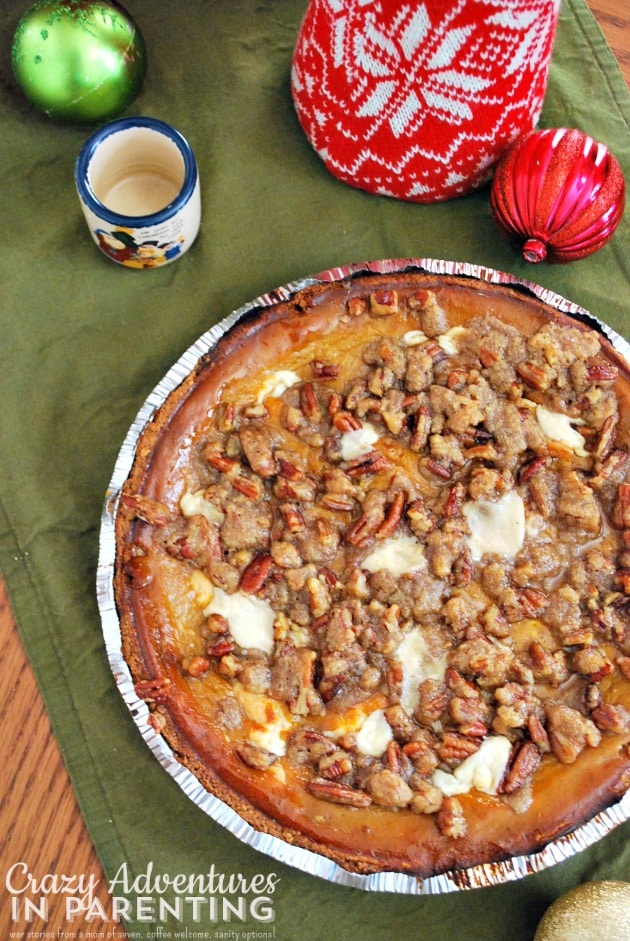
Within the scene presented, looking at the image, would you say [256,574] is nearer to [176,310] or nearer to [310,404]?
[310,404]

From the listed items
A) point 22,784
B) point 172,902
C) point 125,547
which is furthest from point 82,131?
point 172,902

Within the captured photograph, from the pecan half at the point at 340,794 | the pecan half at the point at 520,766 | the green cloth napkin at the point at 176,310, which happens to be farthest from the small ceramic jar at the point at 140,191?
the pecan half at the point at 520,766

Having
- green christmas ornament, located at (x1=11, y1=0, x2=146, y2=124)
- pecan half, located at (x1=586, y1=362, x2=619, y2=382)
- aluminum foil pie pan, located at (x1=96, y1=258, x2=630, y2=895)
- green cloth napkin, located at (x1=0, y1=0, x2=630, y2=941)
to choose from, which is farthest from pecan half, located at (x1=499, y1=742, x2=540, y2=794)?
green christmas ornament, located at (x1=11, y1=0, x2=146, y2=124)

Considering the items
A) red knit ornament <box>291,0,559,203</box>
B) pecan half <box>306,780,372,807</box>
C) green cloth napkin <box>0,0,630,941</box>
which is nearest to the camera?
pecan half <box>306,780,372,807</box>

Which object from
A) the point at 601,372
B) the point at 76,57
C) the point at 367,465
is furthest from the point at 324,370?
the point at 76,57

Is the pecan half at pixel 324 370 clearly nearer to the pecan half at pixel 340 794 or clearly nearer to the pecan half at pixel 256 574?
the pecan half at pixel 256 574

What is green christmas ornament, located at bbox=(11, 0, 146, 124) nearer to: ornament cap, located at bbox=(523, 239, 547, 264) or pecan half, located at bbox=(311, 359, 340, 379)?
pecan half, located at bbox=(311, 359, 340, 379)
